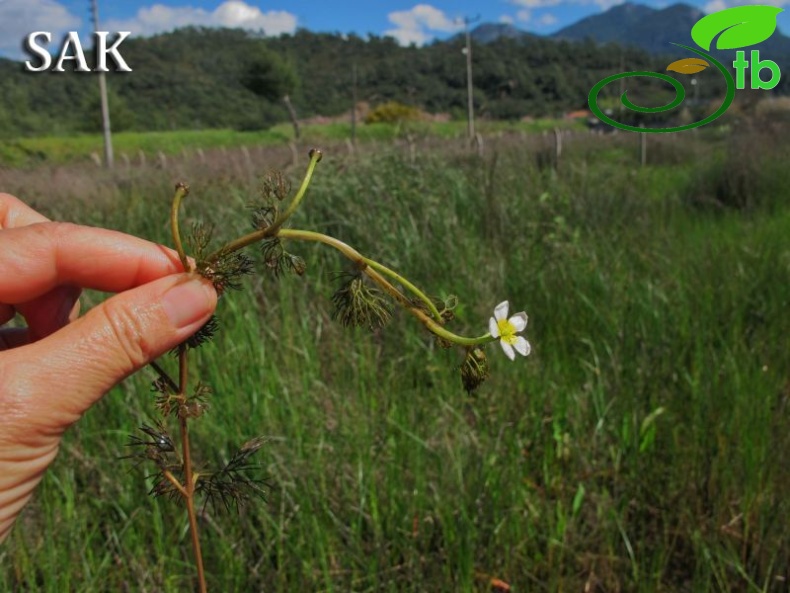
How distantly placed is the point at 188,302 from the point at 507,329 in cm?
33

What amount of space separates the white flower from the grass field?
106 cm

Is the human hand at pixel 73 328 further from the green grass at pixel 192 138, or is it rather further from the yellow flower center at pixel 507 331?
the green grass at pixel 192 138

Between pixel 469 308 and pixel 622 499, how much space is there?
1.50 m

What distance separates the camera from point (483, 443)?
209 centimetres

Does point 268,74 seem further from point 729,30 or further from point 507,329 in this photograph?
point 507,329

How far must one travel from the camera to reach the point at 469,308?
3.27 meters

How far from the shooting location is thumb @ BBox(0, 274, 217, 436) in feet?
2.26

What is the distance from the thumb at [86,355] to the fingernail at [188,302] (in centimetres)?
1

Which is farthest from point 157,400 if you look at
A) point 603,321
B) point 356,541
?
point 603,321

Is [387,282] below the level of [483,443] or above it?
above

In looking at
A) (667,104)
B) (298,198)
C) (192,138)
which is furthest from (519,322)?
(192,138)

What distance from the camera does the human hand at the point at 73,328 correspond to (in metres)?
0.68

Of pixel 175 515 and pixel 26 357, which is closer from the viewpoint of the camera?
pixel 26 357

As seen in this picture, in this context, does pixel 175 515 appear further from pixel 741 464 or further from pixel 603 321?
pixel 603 321
